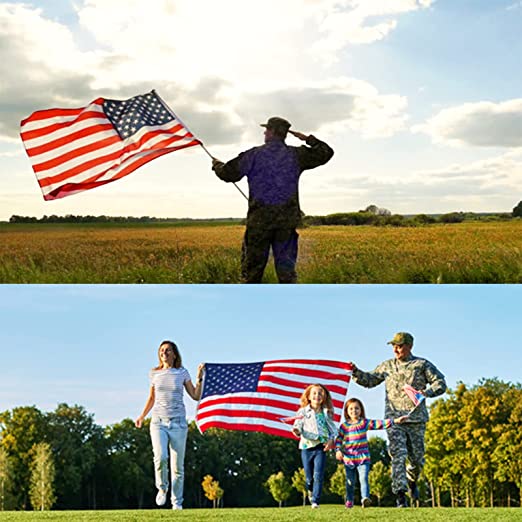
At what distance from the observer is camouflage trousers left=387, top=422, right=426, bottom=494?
340 inches

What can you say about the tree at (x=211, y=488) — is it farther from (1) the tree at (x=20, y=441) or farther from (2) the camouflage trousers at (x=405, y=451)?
(2) the camouflage trousers at (x=405, y=451)

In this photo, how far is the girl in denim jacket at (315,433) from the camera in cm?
857

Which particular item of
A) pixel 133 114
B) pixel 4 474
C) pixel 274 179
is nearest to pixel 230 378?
pixel 274 179

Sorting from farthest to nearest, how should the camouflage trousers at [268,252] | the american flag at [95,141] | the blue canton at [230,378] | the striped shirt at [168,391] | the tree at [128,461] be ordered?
the tree at [128,461]
the american flag at [95,141]
the camouflage trousers at [268,252]
the blue canton at [230,378]
the striped shirt at [168,391]

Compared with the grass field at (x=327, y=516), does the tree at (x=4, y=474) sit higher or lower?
lower

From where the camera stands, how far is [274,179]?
10070 millimetres

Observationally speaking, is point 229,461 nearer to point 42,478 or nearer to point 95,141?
point 42,478

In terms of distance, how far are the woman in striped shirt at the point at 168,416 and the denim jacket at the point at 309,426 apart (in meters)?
1.22

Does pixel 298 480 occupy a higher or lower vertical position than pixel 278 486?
higher

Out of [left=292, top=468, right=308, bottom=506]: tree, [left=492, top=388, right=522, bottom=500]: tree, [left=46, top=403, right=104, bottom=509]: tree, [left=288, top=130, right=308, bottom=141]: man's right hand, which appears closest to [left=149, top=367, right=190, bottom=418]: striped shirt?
[left=288, top=130, right=308, bottom=141]: man's right hand

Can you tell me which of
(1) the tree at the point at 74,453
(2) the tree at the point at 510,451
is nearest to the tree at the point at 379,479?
(2) the tree at the point at 510,451

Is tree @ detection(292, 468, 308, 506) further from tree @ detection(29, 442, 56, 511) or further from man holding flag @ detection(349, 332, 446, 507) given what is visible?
man holding flag @ detection(349, 332, 446, 507)

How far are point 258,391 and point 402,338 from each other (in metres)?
2.04

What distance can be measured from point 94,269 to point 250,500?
38.7m
